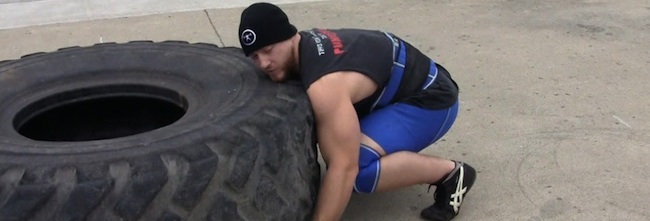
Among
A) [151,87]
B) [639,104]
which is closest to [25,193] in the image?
[151,87]

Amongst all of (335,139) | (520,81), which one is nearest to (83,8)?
(520,81)

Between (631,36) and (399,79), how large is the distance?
295 centimetres

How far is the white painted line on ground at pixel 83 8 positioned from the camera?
603 centimetres

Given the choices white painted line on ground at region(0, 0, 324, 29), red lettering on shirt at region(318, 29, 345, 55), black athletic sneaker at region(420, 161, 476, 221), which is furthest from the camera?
white painted line on ground at region(0, 0, 324, 29)

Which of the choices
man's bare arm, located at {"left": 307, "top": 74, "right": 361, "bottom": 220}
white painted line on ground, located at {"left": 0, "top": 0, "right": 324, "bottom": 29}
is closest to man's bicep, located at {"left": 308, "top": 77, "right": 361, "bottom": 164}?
man's bare arm, located at {"left": 307, "top": 74, "right": 361, "bottom": 220}

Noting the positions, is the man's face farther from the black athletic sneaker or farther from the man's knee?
the black athletic sneaker

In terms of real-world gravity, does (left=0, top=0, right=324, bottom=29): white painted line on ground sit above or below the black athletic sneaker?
below

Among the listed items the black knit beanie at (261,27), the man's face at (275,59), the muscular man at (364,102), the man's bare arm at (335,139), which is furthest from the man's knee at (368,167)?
the black knit beanie at (261,27)

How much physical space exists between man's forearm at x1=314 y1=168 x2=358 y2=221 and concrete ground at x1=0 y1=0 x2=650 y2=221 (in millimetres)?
401

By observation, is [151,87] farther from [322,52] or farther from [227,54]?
[322,52]

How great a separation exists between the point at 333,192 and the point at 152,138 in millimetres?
622

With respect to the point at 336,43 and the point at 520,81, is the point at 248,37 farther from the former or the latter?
the point at 520,81

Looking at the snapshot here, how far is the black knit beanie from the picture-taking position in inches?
101

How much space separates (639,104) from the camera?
4039 millimetres
